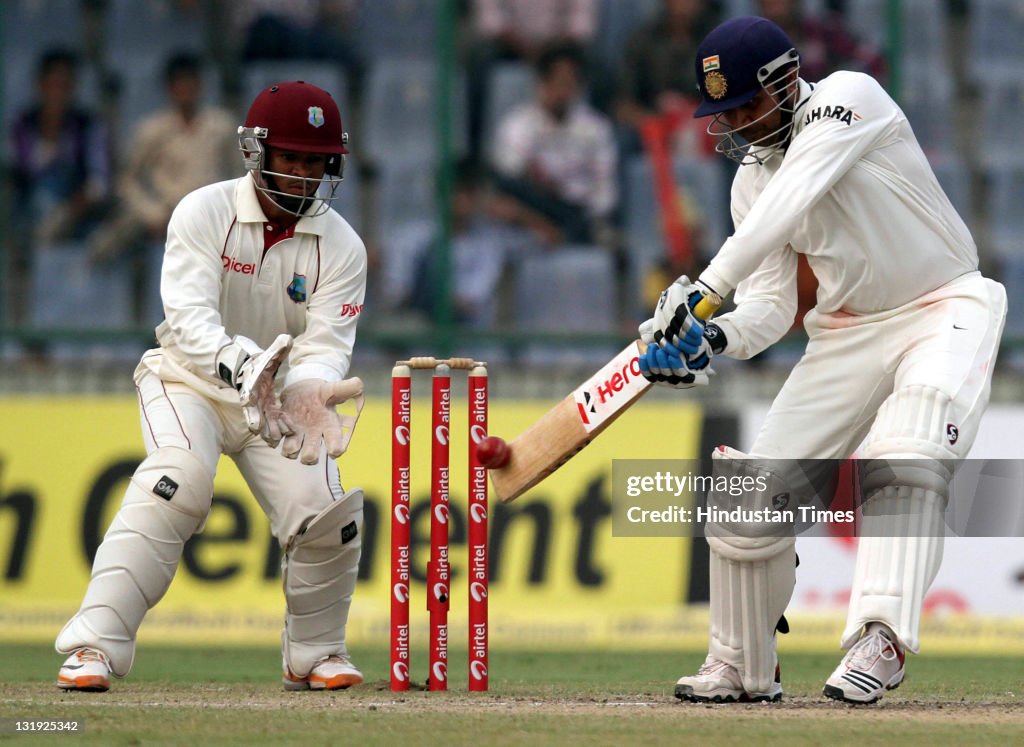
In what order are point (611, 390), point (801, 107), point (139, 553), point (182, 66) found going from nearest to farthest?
point (611, 390), point (801, 107), point (139, 553), point (182, 66)

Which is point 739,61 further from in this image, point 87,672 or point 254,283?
point 87,672

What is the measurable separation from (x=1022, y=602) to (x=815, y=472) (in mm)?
3186

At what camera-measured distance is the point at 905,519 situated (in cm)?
452

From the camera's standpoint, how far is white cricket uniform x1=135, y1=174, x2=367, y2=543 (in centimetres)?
514

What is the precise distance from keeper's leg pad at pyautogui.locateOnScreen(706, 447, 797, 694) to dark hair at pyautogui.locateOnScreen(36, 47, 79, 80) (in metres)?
6.03

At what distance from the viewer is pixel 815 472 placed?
16.1 ft

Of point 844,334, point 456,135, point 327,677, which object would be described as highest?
point 456,135

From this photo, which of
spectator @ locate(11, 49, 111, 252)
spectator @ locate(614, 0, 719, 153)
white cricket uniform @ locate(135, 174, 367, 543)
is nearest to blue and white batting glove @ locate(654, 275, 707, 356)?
white cricket uniform @ locate(135, 174, 367, 543)

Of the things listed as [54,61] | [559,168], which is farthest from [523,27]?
[54,61]

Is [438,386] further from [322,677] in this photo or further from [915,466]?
[915,466]

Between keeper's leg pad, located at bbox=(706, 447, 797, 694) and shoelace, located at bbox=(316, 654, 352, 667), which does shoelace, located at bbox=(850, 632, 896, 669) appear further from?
shoelace, located at bbox=(316, 654, 352, 667)

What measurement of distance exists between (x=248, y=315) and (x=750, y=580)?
1.71 m

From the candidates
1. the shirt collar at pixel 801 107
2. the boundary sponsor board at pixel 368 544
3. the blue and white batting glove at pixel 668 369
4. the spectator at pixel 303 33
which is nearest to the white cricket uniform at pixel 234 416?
the blue and white batting glove at pixel 668 369

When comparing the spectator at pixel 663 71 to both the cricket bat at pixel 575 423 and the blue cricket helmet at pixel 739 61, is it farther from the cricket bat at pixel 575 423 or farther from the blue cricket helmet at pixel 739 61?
the cricket bat at pixel 575 423
